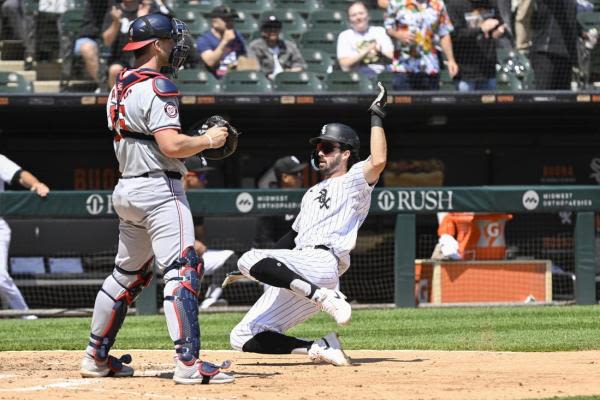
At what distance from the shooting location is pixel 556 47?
1270cm

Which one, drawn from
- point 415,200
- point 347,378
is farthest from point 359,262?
point 347,378

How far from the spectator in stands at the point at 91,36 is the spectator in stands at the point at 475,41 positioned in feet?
12.2

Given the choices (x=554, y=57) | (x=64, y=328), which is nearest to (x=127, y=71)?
(x=64, y=328)

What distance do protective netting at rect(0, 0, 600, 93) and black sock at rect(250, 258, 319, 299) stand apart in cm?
615

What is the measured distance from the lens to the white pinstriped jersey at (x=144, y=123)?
212 inches

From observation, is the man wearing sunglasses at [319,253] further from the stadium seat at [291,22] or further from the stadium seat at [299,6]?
the stadium seat at [299,6]

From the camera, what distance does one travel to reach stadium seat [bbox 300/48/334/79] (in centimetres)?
1304

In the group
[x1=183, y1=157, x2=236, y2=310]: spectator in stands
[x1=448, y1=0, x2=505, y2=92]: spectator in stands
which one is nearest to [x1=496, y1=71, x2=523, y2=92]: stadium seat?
[x1=448, y1=0, x2=505, y2=92]: spectator in stands

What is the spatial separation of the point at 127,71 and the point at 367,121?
7822 millimetres

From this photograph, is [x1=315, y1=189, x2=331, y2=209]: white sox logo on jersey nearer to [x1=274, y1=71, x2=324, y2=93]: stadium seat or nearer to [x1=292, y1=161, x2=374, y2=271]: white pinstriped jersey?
[x1=292, y1=161, x2=374, y2=271]: white pinstriped jersey

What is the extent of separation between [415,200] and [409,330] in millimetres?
2502

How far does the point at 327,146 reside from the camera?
6.58 metres

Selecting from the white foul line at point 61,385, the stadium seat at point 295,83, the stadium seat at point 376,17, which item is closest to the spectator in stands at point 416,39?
the stadium seat at point 295,83

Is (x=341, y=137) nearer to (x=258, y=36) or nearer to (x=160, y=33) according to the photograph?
(x=160, y=33)
